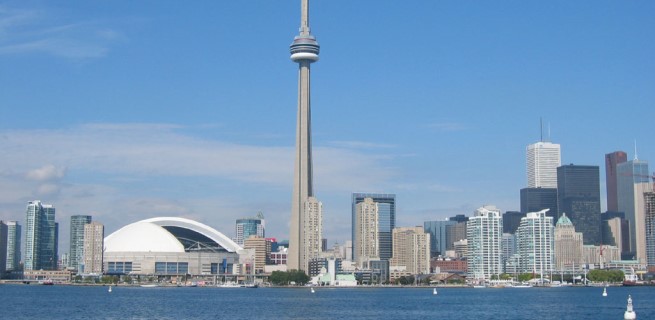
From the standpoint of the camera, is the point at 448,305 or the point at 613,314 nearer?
the point at 613,314

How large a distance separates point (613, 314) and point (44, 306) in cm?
6145

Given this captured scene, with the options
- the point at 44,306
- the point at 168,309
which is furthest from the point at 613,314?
the point at 44,306

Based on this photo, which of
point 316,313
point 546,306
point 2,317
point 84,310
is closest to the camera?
point 2,317

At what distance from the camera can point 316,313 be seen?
327 ft

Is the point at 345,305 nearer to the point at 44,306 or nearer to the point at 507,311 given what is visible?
the point at 507,311

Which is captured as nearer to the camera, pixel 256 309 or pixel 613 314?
pixel 613 314

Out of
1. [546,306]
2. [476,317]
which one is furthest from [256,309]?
[546,306]

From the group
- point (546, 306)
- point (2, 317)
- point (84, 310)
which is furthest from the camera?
point (546, 306)

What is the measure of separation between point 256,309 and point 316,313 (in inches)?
450

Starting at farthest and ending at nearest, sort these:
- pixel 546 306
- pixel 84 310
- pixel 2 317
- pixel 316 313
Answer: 1. pixel 546 306
2. pixel 84 310
3. pixel 316 313
4. pixel 2 317

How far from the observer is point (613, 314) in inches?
3819

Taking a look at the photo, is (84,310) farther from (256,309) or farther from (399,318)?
(399,318)

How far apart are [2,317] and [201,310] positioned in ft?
69.9

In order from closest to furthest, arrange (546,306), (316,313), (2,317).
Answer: (2,317) → (316,313) → (546,306)
